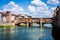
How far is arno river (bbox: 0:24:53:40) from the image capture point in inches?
239

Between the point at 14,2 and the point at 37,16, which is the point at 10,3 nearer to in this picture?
the point at 14,2

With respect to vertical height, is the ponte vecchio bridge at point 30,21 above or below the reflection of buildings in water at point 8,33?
above

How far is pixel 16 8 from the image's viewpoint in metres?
6.13

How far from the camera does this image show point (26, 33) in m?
6.36

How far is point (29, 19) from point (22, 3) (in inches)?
19.5

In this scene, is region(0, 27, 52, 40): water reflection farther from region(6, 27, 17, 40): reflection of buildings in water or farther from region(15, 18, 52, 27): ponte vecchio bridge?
region(15, 18, 52, 27): ponte vecchio bridge

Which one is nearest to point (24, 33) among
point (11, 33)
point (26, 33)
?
point (26, 33)

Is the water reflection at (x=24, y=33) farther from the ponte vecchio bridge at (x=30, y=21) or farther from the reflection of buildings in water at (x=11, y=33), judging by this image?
the ponte vecchio bridge at (x=30, y=21)

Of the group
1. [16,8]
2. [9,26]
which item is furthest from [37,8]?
[9,26]

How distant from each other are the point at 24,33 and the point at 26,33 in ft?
0.20

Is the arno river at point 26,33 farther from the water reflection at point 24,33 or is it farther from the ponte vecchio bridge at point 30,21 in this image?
the ponte vecchio bridge at point 30,21

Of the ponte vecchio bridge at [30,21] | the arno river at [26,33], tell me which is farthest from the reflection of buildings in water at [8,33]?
the ponte vecchio bridge at [30,21]

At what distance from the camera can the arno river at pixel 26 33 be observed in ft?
19.9

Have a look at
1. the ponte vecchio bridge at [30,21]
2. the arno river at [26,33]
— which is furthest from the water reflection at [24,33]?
the ponte vecchio bridge at [30,21]
